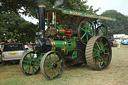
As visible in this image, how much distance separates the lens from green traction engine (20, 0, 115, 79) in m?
4.97

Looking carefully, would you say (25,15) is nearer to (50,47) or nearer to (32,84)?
(50,47)

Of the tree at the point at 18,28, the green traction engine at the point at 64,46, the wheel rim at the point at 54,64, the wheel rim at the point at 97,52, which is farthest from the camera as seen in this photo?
the tree at the point at 18,28

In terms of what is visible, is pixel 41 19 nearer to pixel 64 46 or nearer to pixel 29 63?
pixel 64 46

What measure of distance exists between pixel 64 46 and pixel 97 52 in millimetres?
1326

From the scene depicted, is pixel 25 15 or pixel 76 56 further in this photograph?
pixel 25 15

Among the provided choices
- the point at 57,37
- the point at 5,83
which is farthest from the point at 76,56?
the point at 5,83

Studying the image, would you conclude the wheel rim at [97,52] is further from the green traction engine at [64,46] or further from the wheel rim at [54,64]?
the wheel rim at [54,64]

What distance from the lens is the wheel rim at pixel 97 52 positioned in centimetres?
549

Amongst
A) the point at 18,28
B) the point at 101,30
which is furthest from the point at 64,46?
the point at 18,28

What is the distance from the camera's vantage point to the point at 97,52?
19.4 feet

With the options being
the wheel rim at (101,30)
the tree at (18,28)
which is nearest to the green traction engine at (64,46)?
the wheel rim at (101,30)

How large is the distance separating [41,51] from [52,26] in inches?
36.2

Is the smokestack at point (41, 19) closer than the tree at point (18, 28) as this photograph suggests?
Yes

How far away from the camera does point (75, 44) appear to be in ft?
19.5
